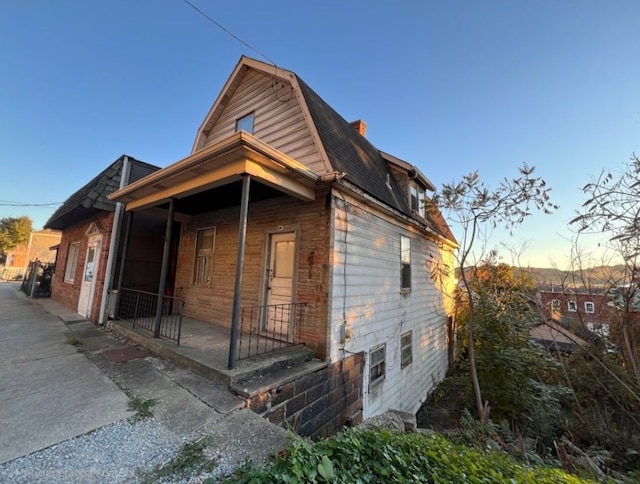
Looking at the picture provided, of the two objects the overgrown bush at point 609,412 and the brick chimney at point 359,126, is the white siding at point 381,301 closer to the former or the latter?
the overgrown bush at point 609,412

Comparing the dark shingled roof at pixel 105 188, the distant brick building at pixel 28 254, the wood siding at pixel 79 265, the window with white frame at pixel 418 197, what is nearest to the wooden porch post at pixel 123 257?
the wood siding at pixel 79 265

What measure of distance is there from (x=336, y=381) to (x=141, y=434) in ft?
9.86

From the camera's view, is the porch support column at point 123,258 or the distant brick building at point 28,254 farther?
the distant brick building at point 28,254

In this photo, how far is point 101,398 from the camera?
125 inches

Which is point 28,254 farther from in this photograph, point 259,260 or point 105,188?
point 259,260

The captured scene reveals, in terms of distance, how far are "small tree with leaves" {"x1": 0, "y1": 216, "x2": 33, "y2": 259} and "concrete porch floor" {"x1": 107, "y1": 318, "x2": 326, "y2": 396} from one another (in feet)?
127

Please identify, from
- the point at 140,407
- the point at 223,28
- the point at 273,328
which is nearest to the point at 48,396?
the point at 140,407

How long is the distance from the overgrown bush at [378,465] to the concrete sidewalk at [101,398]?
0.43 m

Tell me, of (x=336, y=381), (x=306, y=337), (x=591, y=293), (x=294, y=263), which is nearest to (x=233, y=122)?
(x=294, y=263)

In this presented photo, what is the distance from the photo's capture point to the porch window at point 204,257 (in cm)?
732

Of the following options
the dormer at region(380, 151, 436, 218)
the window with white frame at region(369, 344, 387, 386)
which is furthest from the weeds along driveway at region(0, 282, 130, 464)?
the dormer at region(380, 151, 436, 218)

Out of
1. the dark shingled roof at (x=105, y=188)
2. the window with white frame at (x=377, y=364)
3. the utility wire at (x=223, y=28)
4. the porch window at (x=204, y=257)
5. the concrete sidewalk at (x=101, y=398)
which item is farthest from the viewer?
the porch window at (x=204, y=257)

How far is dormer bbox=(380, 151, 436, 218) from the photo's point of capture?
857 cm

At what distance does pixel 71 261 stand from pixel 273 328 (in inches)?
384
